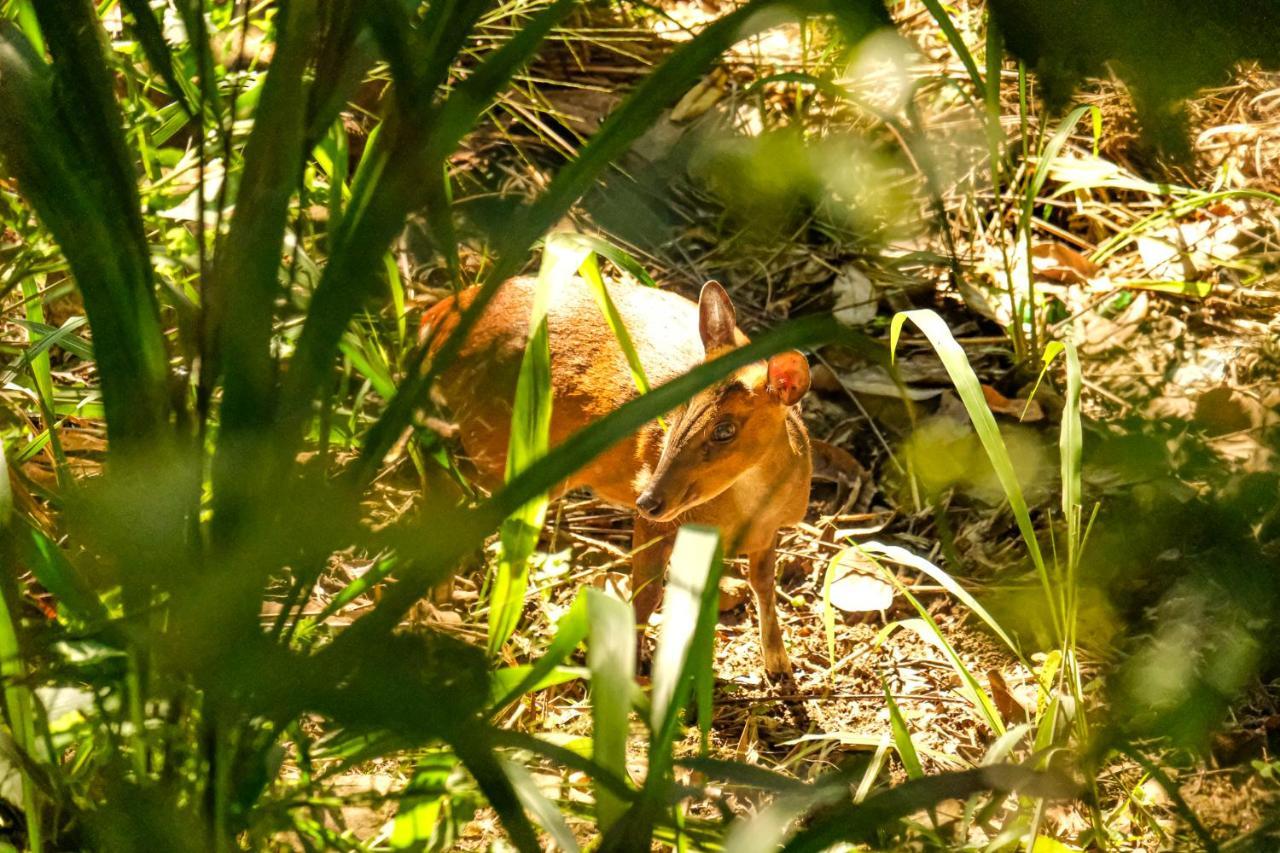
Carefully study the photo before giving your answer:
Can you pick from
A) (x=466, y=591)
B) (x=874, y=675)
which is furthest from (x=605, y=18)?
(x=874, y=675)

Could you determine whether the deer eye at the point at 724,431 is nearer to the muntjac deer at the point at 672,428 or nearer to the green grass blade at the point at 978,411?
the muntjac deer at the point at 672,428

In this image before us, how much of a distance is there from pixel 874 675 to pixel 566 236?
5.15 feet

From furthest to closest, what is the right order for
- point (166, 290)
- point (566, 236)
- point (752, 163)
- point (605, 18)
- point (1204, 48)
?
point (605, 18) < point (566, 236) < point (166, 290) < point (752, 163) < point (1204, 48)

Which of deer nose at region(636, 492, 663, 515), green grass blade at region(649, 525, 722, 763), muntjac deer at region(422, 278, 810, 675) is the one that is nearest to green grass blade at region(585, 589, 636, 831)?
green grass blade at region(649, 525, 722, 763)

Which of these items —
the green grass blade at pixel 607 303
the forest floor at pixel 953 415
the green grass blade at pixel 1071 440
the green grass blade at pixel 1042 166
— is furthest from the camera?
the green grass blade at pixel 1042 166

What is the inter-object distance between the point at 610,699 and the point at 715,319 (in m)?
1.72

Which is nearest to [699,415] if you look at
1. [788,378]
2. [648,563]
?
[788,378]

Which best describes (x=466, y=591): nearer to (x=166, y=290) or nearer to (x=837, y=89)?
(x=166, y=290)

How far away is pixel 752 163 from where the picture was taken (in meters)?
0.69

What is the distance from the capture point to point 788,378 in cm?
308

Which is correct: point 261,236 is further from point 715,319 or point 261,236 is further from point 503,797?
point 715,319

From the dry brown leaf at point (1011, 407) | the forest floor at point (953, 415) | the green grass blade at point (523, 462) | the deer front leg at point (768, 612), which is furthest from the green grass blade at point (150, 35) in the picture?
the dry brown leaf at point (1011, 407)

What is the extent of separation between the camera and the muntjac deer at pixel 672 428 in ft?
10.1

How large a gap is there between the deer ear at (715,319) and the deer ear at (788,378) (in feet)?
0.41
